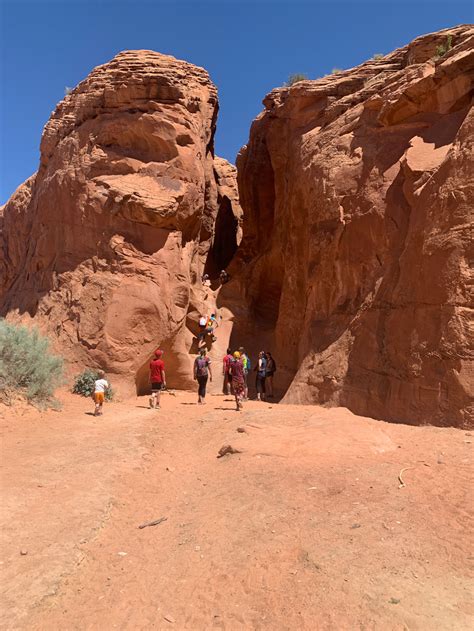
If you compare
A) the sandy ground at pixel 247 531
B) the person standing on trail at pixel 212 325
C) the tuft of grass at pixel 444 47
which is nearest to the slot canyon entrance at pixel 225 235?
the person standing on trail at pixel 212 325

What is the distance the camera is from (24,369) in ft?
34.2

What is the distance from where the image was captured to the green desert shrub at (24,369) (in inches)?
392

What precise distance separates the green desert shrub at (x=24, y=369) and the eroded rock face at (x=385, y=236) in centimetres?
591

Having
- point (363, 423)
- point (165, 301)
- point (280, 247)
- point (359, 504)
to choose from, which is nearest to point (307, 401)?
point (363, 423)

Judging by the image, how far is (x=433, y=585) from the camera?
388cm

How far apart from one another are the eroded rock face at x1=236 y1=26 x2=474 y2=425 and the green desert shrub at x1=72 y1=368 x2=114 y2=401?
476 centimetres

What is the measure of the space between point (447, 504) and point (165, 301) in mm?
11399

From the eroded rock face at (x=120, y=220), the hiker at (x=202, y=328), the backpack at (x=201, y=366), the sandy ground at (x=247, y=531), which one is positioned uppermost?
the eroded rock face at (x=120, y=220)

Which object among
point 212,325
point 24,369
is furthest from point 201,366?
point 212,325

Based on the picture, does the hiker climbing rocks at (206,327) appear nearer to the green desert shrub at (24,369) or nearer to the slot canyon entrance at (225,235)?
the green desert shrub at (24,369)

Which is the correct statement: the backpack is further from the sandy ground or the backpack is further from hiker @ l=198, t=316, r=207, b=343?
hiker @ l=198, t=316, r=207, b=343

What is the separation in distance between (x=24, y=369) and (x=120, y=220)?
20.8 ft

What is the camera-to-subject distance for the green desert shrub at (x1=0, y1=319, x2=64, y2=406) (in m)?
9.95

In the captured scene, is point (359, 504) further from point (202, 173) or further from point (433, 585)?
point (202, 173)
